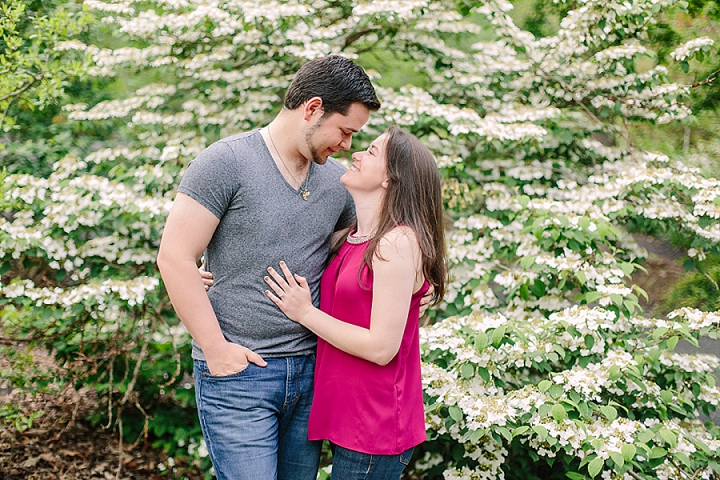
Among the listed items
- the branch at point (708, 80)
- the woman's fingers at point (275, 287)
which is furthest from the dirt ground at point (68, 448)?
the woman's fingers at point (275, 287)

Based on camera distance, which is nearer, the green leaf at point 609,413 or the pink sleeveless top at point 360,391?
the pink sleeveless top at point 360,391

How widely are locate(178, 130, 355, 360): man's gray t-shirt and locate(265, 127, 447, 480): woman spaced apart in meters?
0.05

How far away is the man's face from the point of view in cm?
167

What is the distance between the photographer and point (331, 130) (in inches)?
66.0

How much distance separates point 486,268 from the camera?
328 centimetres

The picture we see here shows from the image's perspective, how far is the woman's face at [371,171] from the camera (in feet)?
5.56

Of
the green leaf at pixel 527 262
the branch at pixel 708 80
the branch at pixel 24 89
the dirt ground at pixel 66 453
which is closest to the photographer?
the green leaf at pixel 527 262

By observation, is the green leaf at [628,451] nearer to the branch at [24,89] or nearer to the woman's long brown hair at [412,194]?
the woman's long brown hair at [412,194]

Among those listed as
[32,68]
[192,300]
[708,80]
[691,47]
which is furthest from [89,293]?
[708,80]

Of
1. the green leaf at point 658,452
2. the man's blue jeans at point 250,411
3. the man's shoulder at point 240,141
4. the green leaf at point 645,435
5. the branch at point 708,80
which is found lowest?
the green leaf at point 658,452

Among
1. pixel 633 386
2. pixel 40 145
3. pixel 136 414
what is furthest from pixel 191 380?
pixel 633 386

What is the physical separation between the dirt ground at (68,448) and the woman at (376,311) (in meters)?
2.01

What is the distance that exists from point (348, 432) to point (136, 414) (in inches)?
96.9

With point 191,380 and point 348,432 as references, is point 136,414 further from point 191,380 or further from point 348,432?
point 348,432
